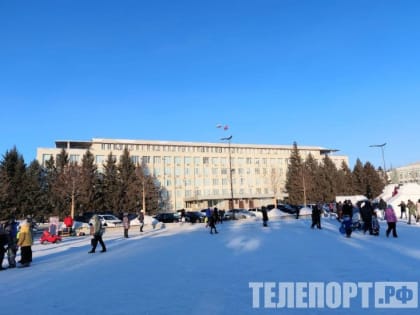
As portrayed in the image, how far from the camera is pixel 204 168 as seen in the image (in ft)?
305

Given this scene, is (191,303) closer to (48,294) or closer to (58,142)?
(48,294)

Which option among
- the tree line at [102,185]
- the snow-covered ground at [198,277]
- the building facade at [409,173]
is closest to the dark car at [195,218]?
the tree line at [102,185]

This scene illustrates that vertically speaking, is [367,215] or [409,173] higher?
[409,173]

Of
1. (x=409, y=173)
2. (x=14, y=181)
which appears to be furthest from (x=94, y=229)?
(x=409, y=173)

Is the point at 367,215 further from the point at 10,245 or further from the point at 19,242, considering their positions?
the point at 10,245

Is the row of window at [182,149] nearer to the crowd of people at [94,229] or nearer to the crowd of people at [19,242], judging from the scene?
the crowd of people at [94,229]

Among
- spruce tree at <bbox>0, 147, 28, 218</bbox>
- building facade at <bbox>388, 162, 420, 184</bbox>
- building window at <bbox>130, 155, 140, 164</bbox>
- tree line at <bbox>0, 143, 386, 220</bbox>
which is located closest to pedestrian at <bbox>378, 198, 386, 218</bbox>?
tree line at <bbox>0, 143, 386, 220</bbox>

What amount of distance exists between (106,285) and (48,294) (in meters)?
1.35

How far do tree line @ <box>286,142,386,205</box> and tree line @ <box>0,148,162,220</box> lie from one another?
101 ft

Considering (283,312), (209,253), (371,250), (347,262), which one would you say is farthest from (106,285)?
(371,250)

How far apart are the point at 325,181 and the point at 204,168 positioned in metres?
29.6

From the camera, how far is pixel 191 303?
694cm

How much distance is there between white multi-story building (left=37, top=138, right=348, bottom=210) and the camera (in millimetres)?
85750

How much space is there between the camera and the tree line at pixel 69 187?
4931 centimetres
